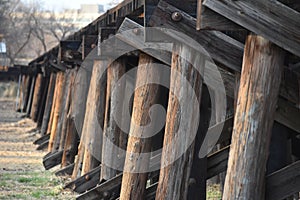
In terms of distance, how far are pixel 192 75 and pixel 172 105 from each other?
26 cm

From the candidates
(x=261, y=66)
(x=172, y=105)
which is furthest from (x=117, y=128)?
(x=261, y=66)

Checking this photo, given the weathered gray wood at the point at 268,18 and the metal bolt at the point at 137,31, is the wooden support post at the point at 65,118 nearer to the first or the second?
the metal bolt at the point at 137,31

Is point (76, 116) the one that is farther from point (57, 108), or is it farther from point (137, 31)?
point (137, 31)

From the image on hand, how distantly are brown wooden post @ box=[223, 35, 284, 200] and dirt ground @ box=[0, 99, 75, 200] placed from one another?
15.2 feet

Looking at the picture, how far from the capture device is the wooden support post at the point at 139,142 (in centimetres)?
657

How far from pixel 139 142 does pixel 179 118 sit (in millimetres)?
1035

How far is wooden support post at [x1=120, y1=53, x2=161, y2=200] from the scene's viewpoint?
657 cm

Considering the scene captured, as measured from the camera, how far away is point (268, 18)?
14.2ft

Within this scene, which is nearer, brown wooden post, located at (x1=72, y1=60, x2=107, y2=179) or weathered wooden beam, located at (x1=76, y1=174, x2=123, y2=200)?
weathered wooden beam, located at (x1=76, y1=174, x2=123, y2=200)

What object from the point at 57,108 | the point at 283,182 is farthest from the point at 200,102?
the point at 57,108

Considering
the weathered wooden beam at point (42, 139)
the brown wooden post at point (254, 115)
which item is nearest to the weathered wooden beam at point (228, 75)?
the brown wooden post at point (254, 115)

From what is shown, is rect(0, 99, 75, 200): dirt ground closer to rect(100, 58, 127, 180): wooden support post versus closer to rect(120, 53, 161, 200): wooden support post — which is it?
rect(100, 58, 127, 180): wooden support post

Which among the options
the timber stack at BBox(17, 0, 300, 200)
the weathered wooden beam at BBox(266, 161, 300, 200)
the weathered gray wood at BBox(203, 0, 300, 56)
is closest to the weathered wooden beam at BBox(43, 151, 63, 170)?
the timber stack at BBox(17, 0, 300, 200)

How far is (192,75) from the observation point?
5605 mm
